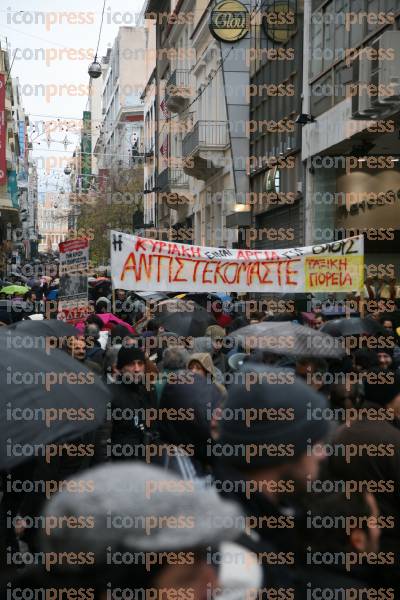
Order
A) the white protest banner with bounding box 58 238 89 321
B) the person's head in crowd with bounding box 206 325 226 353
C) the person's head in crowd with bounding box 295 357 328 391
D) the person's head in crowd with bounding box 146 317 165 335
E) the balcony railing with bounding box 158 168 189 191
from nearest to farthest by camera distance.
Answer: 1. the person's head in crowd with bounding box 295 357 328 391
2. the person's head in crowd with bounding box 206 325 226 353
3. the person's head in crowd with bounding box 146 317 165 335
4. the white protest banner with bounding box 58 238 89 321
5. the balcony railing with bounding box 158 168 189 191

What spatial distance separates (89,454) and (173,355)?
1.39 m

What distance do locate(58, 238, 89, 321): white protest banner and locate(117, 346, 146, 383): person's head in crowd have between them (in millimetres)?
7031

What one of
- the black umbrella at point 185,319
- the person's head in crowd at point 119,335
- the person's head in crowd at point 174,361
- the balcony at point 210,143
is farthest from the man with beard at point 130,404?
the balcony at point 210,143

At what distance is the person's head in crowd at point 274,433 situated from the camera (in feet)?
8.98

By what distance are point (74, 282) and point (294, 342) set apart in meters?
6.46

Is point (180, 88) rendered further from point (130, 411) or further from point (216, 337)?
point (130, 411)

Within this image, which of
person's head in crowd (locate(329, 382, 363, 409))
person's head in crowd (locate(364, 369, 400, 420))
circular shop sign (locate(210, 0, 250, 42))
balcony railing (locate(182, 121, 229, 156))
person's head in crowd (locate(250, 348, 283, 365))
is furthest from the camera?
balcony railing (locate(182, 121, 229, 156))

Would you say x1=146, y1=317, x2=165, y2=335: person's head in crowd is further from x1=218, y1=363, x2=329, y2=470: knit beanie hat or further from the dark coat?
x1=218, y1=363, x2=329, y2=470: knit beanie hat

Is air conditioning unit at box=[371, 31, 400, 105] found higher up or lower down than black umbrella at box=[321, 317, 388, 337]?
higher up

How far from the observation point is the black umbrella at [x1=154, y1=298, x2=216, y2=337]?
11789 mm

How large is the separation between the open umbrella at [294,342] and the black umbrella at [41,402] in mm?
2763

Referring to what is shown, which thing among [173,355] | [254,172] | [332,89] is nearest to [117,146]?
[254,172]

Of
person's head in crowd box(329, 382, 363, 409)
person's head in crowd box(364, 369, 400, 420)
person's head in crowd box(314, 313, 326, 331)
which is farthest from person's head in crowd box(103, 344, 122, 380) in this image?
person's head in crowd box(314, 313, 326, 331)

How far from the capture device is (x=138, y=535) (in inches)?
80.4
